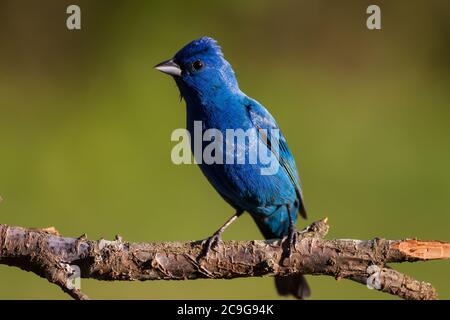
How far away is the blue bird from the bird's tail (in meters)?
0.63

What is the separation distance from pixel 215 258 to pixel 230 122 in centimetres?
116

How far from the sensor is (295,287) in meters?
5.97

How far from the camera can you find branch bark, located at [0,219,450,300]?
4.17 meters

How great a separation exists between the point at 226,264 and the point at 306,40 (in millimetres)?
5924

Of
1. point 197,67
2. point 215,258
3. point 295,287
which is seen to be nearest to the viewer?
point 215,258

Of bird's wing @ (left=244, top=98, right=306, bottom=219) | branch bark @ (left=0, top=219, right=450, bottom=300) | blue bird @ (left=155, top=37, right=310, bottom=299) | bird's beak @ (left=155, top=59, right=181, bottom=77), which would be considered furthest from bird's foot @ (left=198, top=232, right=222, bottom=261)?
bird's beak @ (left=155, top=59, right=181, bottom=77)

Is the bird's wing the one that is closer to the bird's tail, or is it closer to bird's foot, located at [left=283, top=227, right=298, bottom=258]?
the bird's tail

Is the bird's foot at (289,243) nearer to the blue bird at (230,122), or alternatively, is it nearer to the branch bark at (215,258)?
the branch bark at (215,258)

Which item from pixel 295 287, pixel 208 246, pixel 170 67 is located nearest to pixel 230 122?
pixel 170 67

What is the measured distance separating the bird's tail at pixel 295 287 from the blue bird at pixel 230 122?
627mm

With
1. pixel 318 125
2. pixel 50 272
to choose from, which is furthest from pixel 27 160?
pixel 50 272

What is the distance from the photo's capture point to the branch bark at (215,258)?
13.7ft

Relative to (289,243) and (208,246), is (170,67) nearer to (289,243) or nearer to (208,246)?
(208,246)

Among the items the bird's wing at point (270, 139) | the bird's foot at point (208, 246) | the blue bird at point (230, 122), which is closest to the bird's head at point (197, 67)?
the blue bird at point (230, 122)
